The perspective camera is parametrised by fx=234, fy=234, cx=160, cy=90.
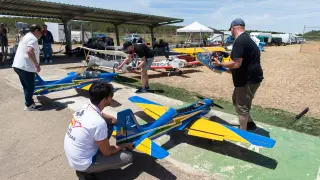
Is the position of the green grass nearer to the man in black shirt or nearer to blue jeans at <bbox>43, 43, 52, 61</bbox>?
the man in black shirt

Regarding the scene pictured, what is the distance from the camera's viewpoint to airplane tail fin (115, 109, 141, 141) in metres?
3.67

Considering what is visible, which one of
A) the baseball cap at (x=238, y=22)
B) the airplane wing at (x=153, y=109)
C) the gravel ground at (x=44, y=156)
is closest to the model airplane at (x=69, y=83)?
the gravel ground at (x=44, y=156)

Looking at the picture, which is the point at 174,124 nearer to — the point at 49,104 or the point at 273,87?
the point at 49,104

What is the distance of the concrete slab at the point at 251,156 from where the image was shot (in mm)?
3846

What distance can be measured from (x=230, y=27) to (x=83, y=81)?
5347 millimetres

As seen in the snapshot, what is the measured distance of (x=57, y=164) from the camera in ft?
13.1

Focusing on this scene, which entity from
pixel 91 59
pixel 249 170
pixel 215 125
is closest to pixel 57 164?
pixel 215 125

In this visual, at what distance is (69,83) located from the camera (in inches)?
303

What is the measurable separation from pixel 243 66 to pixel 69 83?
5.58 meters

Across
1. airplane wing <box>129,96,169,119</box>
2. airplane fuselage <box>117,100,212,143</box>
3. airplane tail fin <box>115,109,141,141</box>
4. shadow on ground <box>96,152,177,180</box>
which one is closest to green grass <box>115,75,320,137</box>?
airplane fuselage <box>117,100,212,143</box>

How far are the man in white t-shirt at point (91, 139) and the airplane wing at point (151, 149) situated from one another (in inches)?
17.4

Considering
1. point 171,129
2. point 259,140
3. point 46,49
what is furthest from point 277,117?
point 46,49

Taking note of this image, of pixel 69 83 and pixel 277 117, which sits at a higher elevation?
pixel 69 83

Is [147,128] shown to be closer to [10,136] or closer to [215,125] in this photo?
[215,125]
